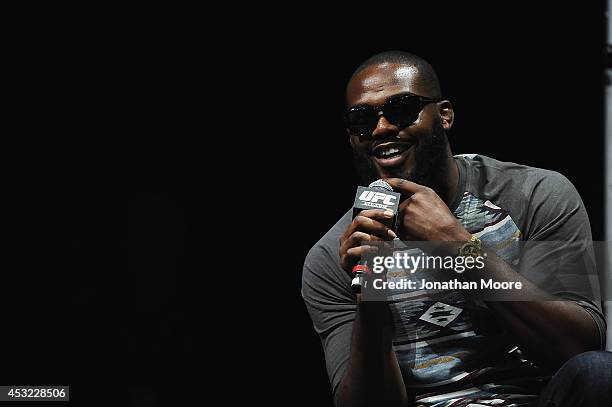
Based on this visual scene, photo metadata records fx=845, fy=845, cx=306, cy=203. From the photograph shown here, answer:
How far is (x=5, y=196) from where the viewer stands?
11.3ft

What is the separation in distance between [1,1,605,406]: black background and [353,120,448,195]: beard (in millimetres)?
861

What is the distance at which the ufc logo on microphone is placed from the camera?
1989 millimetres

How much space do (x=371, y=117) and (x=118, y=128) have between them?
55.0 inches

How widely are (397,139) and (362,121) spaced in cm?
12

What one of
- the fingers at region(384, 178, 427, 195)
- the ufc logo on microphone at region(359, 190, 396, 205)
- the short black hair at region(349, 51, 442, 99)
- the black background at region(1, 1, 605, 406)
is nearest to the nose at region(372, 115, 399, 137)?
the short black hair at region(349, 51, 442, 99)

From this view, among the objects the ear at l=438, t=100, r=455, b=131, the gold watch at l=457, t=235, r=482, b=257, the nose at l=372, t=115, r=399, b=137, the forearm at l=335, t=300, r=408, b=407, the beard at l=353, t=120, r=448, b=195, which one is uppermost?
the ear at l=438, t=100, r=455, b=131

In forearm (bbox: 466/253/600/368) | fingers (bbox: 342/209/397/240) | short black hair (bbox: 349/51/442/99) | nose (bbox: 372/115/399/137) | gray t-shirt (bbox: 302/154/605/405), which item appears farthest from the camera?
short black hair (bbox: 349/51/442/99)

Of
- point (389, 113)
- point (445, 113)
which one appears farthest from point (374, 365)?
point (445, 113)

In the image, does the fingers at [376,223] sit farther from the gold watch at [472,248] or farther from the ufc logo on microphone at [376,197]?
the gold watch at [472,248]

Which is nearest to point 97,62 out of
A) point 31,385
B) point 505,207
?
point 31,385

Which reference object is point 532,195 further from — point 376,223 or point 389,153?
point 376,223

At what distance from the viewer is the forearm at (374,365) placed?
2.16 meters

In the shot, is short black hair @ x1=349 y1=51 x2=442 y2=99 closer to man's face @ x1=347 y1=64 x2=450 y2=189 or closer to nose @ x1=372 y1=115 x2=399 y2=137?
man's face @ x1=347 y1=64 x2=450 y2=189

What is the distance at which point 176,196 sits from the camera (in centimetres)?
344
